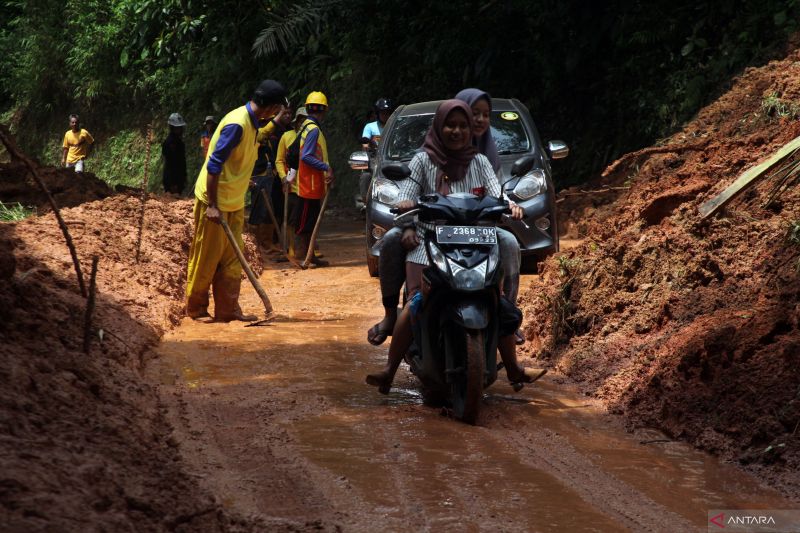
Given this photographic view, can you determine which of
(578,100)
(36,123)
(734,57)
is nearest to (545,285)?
(734,57)

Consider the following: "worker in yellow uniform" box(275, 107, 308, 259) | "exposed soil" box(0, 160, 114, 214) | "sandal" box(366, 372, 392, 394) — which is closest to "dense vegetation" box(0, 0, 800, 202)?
"worker in yellow uniform" box(275, 107, 308, 259)

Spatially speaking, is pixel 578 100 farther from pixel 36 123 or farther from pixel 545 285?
pixel 36 123

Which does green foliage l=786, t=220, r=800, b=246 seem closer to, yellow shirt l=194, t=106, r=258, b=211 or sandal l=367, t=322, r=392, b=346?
sandal l=367, t=322, r=392, b=346

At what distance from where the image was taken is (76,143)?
26.6 meters

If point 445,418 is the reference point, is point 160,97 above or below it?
above

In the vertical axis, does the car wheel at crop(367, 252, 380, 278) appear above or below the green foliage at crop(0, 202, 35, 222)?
below

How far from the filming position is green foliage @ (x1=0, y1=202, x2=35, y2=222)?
12.0 meters

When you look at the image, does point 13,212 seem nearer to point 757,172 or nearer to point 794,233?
point 757,172

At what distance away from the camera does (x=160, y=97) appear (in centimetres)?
3331

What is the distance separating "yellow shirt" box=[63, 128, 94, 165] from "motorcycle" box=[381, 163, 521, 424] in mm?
21669

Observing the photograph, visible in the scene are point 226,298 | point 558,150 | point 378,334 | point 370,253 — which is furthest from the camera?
point 370,253

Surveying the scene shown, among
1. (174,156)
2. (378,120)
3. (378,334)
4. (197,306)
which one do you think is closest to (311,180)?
(378,120)

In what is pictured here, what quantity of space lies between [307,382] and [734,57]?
10278 millimetres

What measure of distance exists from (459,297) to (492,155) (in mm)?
2087
